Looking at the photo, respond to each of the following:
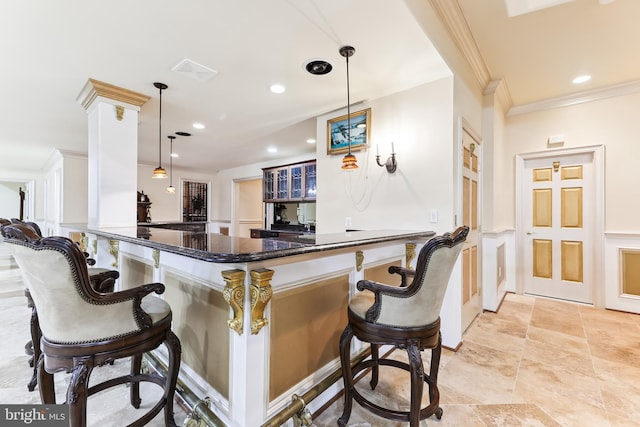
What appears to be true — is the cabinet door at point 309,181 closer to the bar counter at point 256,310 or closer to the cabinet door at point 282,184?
the cabinet door at point 282,184

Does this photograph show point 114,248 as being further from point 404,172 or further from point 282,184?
point 282,184

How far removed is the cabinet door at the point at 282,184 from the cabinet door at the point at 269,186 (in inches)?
5.8

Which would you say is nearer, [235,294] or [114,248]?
[235,294]

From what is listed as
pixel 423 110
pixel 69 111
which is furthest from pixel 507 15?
pixel 69 111

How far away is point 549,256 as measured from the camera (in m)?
3.84

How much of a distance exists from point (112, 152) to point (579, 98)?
5.48 metres

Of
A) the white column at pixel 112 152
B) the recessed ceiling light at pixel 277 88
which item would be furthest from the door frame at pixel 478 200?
the white column at pixel 112 152

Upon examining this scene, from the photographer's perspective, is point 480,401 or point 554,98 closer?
point 480,401

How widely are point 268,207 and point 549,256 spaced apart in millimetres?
5399

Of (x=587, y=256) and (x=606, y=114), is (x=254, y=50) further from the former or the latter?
(x=587, y=256)

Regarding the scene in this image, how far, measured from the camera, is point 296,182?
5621 millimetres

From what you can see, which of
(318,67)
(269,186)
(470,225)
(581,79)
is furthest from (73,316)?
(269,186)

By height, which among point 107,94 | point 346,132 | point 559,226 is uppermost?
point 107,94

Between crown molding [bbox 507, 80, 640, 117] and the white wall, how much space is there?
2376mm
